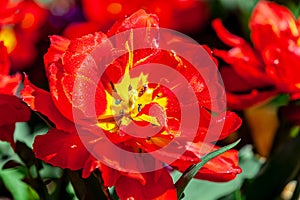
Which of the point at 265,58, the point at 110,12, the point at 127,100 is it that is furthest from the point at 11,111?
the point at 110,12

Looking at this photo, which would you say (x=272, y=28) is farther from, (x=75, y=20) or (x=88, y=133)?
(x=75, y=20)

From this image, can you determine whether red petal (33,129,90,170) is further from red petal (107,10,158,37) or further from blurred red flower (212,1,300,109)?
blurred red flower (212,1,300,109)

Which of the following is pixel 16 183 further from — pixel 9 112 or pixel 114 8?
pixel 114 8

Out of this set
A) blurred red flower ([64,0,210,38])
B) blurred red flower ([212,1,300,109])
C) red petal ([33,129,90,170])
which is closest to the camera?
red petal ([33,129,90,170])

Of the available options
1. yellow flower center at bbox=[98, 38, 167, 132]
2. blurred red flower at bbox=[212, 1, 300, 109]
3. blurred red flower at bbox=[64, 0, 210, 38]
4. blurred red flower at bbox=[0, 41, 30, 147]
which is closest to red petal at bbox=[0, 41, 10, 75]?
blurred red flower at bbox=[0, 41, 30, 147]

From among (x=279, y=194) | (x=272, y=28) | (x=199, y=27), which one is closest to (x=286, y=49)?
(x=272, y=28)
